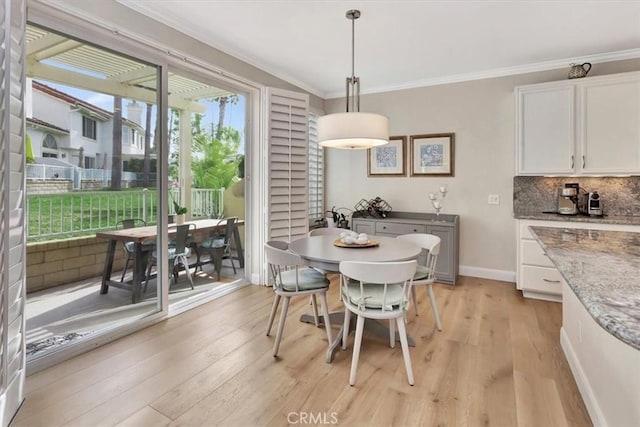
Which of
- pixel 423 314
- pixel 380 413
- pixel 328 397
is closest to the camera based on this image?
pixel 380 413

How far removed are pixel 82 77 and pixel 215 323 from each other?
2.20 meters

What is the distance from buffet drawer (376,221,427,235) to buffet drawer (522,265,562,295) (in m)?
1.17

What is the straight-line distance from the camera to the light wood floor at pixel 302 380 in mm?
1780

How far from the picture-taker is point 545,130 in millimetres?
3646

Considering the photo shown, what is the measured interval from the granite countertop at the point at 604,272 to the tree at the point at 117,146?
300cm

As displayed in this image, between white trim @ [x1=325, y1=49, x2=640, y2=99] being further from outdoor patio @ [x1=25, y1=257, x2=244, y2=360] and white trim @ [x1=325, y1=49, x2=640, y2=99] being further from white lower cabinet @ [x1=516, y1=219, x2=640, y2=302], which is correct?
outdoor patio @ [x1=25, y1=257, x2=244, y2=360]

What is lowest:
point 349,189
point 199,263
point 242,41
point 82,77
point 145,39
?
point 199,263

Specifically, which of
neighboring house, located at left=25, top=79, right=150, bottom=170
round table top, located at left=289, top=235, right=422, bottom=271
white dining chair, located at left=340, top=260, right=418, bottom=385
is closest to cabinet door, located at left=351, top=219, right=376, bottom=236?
round table top, located at left=289, top=235, right=422, bottom=271

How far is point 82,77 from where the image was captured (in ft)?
8.07

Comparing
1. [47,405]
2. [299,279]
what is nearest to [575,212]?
[299,279]

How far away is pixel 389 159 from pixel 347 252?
8.80 feet

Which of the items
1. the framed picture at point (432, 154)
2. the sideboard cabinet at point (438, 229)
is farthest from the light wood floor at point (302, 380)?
the framed picture at point (432, 154)

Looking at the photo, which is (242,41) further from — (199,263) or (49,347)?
(49,347)

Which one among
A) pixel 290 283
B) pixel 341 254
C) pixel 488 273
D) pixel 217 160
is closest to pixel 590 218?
pixel 488 273
